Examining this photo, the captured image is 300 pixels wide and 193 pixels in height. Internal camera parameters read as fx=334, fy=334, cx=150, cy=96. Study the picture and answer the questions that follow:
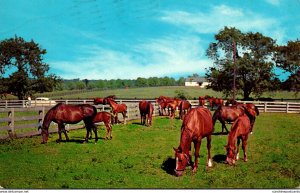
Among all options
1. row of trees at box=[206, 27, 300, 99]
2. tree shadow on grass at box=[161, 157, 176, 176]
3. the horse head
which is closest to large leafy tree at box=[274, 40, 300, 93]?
row of trees at box=[206, 27, 300, 99]

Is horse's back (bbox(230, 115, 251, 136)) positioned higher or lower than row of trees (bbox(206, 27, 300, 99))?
lower

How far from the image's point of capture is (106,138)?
1504 cm

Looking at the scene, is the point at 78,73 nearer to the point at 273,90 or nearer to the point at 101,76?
the point at 101,76

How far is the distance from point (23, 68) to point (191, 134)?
2985 centimetres

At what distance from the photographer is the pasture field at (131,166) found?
7723 millimetres

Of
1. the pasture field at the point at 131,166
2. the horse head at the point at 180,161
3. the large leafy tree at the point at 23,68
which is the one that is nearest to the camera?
the pasture field at the point at 131,166

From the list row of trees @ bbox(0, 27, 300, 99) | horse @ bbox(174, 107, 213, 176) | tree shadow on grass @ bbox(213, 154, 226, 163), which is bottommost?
tree shadow on grass @ bbox(213, 154, 226, 163)

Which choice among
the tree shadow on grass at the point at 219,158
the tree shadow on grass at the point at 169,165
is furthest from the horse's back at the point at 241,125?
the tree shadow on grass at the point at 169,165

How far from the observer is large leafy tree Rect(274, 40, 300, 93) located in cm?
3238

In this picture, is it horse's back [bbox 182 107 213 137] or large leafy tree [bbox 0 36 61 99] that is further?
large leafy tree [bbox 0 36 61 99]

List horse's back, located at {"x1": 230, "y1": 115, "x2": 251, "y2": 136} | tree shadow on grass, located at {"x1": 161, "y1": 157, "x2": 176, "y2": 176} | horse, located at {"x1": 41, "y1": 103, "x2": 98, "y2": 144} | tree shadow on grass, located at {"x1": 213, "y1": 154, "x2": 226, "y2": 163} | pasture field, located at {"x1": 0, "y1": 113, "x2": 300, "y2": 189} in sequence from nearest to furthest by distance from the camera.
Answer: pasture field, located at {"x1": 0, "y1": 113, "x2": 300, "y2": 189}
tree shadow on grass, located at {"x1": 161, "y1": 157, "x2": 176, "y2": 176}
horse's back, located at {"x1": 230, "y1": 115, "x2": 251, "y2": 136}
tree shadow on grass, located at {"x1": 213, "y1": 154, "x2": 226, "y2": 163}
horse, located at {"x1": 41, "y1": 103, "x2": 98, "y2": 144}

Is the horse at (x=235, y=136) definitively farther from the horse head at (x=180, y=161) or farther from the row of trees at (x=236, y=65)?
the row of trees at (x=236, y=65)

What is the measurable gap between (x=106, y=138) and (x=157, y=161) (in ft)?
17.6

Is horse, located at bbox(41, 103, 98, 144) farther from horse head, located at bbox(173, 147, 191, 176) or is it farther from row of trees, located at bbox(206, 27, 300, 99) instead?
row of trees, located at bbox(206, 27, 300, 99)
